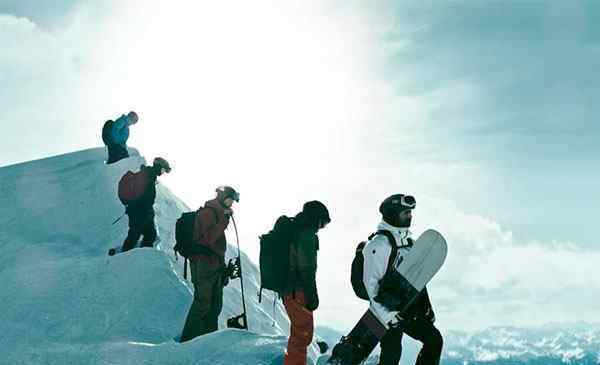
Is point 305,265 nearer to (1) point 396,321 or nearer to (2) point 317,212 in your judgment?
(2) point 317,212

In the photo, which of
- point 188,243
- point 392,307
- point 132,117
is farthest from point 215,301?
point 132,117

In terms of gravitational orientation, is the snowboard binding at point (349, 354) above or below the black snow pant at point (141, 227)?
below

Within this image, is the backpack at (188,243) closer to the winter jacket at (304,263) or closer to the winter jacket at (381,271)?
the winter jacket at (304,263)

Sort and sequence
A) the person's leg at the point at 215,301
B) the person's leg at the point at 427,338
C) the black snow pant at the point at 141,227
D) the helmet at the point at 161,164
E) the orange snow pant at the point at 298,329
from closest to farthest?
the person's leg at the point at 427,338
the orange snow pant at the point at 298,329
the person's leg at the point at 215,301
the helmet at the point at 161,164
the black snow pant at the point at 141,227

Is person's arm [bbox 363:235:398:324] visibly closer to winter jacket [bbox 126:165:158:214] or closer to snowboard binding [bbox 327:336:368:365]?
snowboard binding [bbox 327:336:368:365]

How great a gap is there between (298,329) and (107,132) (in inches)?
450

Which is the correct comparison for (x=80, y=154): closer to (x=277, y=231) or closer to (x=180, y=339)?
(x=180, y=339)

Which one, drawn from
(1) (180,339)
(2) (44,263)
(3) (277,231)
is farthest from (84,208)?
(3) (277,231)

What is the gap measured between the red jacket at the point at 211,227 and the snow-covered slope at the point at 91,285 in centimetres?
170

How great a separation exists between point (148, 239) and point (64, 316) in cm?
260

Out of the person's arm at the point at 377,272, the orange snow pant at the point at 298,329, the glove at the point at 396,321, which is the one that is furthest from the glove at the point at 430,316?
the orange snow pant at the point at 298,329

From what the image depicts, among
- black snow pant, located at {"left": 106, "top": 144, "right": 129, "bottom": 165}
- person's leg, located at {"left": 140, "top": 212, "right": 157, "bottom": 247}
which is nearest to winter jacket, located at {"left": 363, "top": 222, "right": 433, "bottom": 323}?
person's leg, located at {"left": 140, "top": 212, "right": 157, "bottom": 247}

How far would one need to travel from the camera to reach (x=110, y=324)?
12.7 meters

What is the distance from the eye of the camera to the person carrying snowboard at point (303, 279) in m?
9.34
